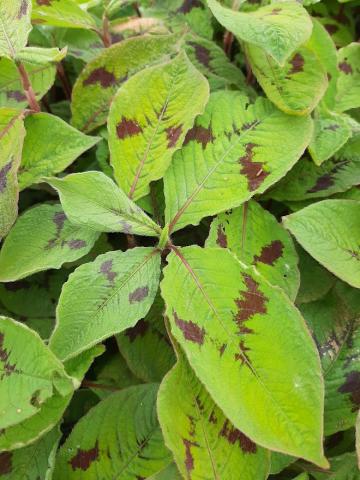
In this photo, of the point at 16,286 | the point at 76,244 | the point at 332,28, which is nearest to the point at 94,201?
the point at 76,244

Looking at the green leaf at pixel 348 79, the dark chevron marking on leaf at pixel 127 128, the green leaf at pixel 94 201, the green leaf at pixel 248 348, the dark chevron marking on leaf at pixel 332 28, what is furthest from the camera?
the dark chevron marking on leaf at pixel 332 28

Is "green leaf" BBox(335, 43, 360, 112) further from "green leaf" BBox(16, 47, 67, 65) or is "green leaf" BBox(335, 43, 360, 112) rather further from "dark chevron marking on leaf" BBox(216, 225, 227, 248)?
"green leaf" BBox(16, 47, 67, 65)

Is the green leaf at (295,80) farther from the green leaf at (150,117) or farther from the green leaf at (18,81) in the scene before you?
the green leaf at (18,81)

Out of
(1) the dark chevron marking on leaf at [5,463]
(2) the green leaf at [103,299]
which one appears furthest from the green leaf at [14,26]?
(1) the dark chevron marking on leaf at [5,463]

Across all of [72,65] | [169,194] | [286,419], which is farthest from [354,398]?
[72,65]

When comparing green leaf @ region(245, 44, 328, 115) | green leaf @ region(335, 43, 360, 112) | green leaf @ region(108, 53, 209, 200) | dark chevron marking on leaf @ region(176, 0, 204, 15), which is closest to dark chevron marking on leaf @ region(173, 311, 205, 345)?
green leaf @ region(108, 53, 209, 200)

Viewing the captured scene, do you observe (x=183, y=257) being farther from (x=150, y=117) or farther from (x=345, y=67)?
(x=345, y=67)
